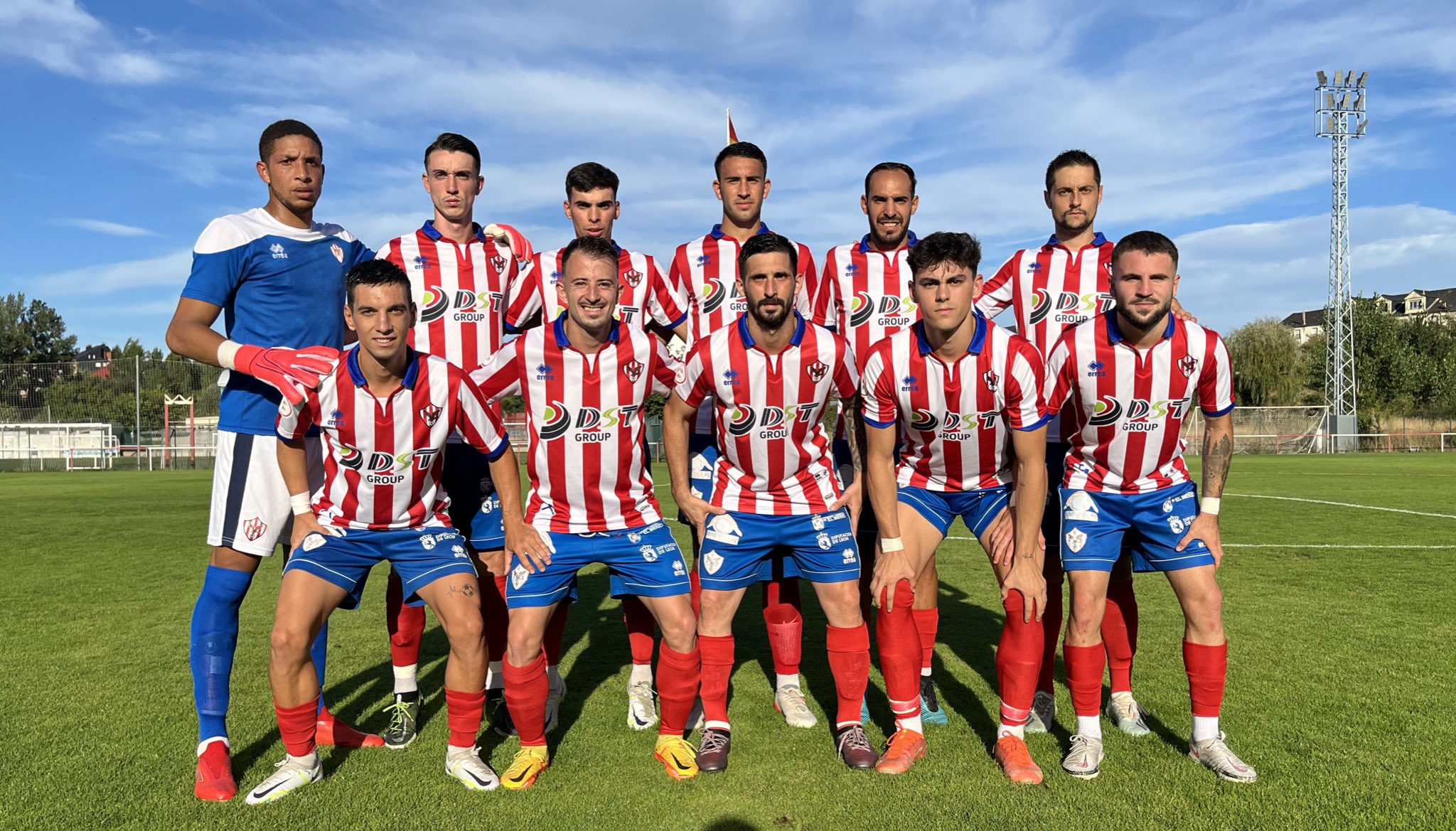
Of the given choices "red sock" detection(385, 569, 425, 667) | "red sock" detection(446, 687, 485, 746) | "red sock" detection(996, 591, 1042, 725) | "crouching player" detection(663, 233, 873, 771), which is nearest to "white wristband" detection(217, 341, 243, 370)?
"red sock" detection(385, 569, 425, 667)

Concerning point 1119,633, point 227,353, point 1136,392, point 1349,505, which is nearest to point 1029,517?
point 1136,392

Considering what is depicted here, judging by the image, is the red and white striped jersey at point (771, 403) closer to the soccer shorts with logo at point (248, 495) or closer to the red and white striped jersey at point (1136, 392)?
the red and white striped jersey at point (1136, 392)

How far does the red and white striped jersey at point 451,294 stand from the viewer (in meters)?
4.30

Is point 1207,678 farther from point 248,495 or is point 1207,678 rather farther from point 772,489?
point 248,495

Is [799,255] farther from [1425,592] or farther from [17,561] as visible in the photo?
[17,561]

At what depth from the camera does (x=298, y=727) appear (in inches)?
138

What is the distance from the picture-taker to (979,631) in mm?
6246

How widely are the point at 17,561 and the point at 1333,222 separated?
152 ft

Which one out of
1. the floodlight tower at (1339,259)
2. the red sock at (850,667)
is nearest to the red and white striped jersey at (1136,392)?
the red sock at (850,667)

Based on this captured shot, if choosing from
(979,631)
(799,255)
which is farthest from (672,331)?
(979,631)

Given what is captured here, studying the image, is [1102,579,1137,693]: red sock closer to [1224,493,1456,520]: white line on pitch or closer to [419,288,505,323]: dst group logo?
[419,288,505,323]: dst group logo

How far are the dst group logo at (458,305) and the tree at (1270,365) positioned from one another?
51025 millimetres

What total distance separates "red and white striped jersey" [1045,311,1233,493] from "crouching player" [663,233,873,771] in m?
0.97

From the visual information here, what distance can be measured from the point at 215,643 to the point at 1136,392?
3.90 metres
